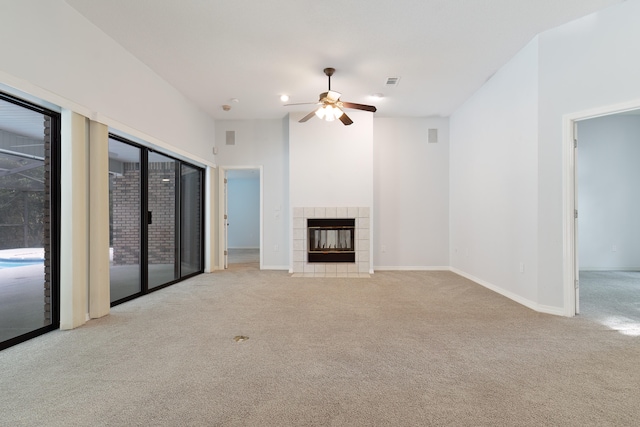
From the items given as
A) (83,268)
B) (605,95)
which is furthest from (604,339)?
(83,268)

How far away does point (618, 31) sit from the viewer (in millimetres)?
2795

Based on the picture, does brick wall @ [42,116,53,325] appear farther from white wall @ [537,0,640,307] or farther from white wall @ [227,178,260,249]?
white wall @ [227,178,260,249]

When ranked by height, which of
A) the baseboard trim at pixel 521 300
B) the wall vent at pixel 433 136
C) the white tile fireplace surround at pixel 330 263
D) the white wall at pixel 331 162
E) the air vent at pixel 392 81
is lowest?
the baseboard trim at pixel 521 300

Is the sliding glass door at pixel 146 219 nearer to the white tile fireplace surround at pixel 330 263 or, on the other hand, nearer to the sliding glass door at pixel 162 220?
the sliding glass door at pixel 162 220

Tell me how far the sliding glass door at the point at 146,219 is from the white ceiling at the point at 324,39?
1.24m

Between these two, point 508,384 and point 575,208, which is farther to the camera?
point 575,208

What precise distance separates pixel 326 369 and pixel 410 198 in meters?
4.44

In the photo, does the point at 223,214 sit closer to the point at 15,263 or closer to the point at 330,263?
the point at 330,263

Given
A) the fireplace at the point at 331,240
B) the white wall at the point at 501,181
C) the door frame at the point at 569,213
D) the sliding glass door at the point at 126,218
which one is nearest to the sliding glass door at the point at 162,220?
the sliding glass door at the point at 126,218

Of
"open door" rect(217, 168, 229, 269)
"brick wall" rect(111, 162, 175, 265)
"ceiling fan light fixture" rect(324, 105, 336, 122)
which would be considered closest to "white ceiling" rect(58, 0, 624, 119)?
"ceiling fan light fixture" rect(324, 105, 336, 122)

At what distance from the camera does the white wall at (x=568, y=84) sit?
2754 millimetres

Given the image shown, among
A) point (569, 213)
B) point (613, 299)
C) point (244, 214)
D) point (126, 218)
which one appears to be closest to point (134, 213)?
point (126, 218)

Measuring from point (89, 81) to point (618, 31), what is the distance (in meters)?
5.06

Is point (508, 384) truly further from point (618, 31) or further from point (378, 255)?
point (378, 255)
